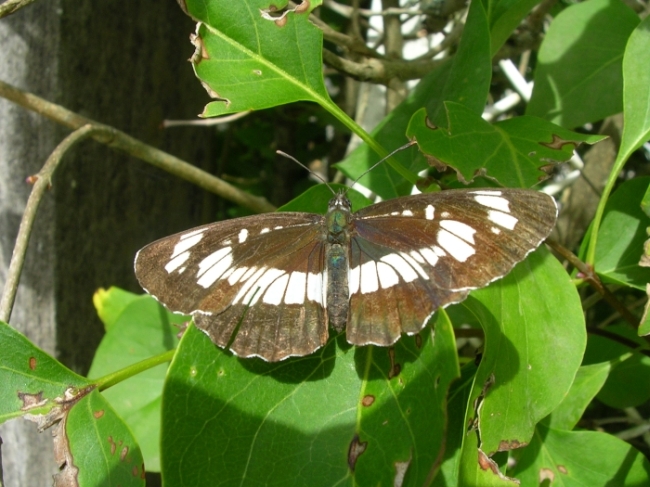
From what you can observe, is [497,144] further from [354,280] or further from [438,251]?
[354,280]

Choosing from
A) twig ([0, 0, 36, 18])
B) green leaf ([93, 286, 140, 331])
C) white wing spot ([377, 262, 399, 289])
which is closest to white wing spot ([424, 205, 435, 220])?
white wing spot ([377, 262, 399, 289])

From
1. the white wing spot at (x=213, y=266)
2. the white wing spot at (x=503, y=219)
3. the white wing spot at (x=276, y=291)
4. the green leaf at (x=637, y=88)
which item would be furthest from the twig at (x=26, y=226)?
the green leaf at (x=637, y=88)

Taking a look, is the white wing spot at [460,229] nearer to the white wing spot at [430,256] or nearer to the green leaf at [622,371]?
the white wing spot at [430,256]

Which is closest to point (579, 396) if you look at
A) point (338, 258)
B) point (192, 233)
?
point (338, 258)

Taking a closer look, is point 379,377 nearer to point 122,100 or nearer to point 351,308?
point 351,308

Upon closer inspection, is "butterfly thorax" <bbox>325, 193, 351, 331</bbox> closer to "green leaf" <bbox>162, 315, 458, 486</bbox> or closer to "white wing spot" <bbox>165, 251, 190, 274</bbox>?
"green leaf" <bbox>162, 315, 458, 486</bbox>
